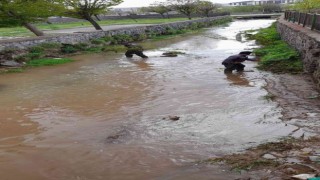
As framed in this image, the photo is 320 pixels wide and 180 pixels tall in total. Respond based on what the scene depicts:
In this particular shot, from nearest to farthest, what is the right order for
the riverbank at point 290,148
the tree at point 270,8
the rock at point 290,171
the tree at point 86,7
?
the rock at point 290,171 → the riverbank at point 290,148 → the tree at point 86,7 → the tree at point 270,8

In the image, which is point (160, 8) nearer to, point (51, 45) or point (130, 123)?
point (51, 45)

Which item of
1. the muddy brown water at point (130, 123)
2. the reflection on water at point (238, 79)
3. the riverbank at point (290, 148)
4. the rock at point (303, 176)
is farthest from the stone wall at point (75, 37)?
the rock at point (303, 176)

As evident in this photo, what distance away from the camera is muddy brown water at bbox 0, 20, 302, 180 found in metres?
6.42

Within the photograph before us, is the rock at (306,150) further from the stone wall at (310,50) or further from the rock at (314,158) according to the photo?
the stone wall at (310,50)

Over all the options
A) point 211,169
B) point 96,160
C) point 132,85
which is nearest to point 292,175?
point 211,169

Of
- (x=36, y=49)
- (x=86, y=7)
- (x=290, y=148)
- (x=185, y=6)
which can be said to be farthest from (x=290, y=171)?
(x=185, y=6)

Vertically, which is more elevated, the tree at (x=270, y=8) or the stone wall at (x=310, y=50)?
the tree at (x=270, y=8)

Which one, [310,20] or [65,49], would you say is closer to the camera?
[310,20]

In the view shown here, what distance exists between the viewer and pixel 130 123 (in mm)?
8789

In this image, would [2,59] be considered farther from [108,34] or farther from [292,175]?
[292,175]

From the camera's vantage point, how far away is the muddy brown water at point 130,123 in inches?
253

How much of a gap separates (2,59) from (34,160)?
13.5 metres

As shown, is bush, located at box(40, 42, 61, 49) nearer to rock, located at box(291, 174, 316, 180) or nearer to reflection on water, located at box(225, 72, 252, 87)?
reflection on water, located at box(225, 72, 252, 87)

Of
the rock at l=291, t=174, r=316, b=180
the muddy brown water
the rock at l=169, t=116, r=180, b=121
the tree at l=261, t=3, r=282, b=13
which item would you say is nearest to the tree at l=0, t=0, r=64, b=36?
the muddy brown water
